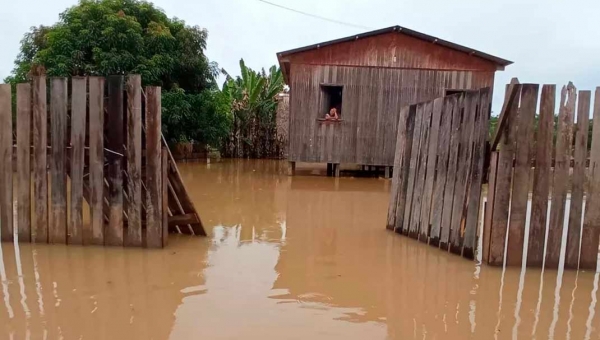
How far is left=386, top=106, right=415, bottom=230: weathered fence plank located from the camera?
6.88 m

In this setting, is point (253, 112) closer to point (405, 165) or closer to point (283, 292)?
point (405, 165)

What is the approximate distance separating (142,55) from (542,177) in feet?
51.6

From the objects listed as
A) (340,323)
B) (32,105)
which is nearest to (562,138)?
(340,323)

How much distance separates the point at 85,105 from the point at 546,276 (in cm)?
523

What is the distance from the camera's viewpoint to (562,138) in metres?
4.98

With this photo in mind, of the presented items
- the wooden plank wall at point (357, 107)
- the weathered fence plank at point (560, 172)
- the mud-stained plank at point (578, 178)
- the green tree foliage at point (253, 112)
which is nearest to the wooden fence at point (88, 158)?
the weathered fence plank at point (560, 172)

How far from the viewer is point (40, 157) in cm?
559

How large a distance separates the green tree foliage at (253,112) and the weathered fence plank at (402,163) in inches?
738

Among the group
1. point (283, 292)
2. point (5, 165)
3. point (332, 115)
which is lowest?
point (283, 292)

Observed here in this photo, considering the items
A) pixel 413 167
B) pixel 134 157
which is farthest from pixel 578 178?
pixel 134 157

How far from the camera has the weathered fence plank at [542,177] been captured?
499 cm

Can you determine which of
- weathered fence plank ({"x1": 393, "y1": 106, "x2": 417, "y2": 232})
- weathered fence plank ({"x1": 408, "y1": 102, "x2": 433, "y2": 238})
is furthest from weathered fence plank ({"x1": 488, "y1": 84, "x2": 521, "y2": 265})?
weathered fence plank ({"x1": 393, "y1": 106, "x2": 417, "y2": 232})

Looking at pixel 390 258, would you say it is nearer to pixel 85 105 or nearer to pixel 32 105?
pixel 85 105

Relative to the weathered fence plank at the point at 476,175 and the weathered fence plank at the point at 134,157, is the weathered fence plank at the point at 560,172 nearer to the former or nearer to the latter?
the weathered fence plank at the point at 476,175
